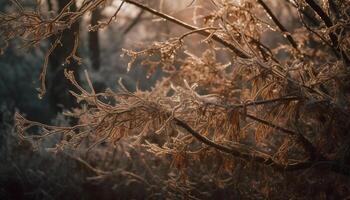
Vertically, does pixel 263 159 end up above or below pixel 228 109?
below

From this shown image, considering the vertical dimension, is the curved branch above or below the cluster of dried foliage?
below

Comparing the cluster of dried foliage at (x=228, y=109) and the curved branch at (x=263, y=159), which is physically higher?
the cluster of dried foliage at (x=228, y=109)

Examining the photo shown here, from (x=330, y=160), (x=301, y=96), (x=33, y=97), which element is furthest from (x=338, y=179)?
(x=33, y=97)

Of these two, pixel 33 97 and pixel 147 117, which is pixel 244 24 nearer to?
pixel 147 117

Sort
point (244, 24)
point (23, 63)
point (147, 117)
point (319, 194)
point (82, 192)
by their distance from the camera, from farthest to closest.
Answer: point (23, 63)
point (82, 192)
point (244, 24)
point (319, 194)
point (147, 117)

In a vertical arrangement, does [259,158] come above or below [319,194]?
above

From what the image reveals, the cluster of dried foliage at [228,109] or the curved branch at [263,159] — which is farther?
the curved branch at [263,159]

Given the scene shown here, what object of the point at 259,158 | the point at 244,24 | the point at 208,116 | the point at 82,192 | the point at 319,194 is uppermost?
the point at 244,24

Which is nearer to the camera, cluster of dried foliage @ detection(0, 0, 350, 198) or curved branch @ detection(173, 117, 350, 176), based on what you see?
cluster of dried foliage @ detection(0, 0, 350, 198)

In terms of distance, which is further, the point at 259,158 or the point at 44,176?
the point at 44,176

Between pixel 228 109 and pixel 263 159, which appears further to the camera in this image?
pixel 263 159

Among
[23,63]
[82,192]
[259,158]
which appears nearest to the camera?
[259,158]
